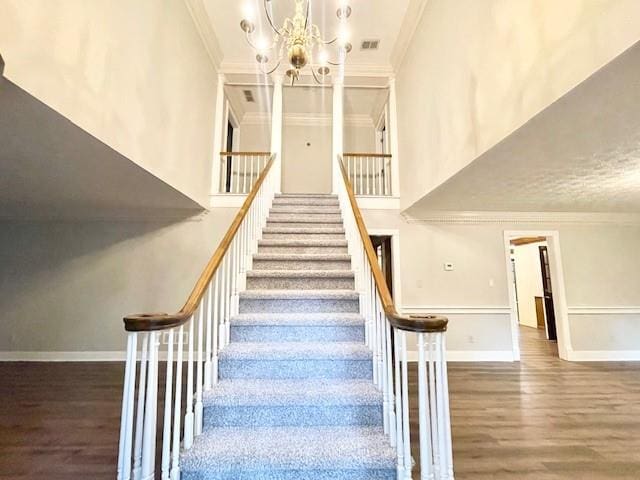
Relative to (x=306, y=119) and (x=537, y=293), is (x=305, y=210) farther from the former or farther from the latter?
(x=537, y=293)

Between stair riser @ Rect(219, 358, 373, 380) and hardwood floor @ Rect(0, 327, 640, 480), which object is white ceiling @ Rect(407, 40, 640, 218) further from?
hardwood floor @ Rect(0, 327, 640, 480)

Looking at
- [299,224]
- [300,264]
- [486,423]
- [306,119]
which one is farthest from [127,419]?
[306,119]

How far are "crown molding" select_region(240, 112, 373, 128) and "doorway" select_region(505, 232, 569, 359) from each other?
395 cm

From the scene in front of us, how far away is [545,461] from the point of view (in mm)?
Result: 2160

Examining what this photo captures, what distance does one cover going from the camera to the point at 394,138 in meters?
5.42

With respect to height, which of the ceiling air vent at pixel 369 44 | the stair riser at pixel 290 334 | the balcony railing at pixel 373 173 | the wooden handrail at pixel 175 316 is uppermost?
the ceiling air vent at pixel 369 44

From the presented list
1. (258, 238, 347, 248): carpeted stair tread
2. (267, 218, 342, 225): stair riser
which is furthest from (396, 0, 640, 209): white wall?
(258, 238, 347, 248): carpeted stair tread

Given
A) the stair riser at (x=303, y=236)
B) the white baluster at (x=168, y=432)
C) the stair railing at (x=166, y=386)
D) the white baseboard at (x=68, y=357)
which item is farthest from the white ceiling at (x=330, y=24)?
the white baseboard at (x=68, y=357)

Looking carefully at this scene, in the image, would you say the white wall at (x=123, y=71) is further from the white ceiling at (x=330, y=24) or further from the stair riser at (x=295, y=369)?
the stair riser at (x=295, y=369)

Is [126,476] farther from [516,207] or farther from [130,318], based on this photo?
[516,207]

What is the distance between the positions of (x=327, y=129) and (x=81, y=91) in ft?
18.7

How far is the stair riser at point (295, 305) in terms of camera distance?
288 cm

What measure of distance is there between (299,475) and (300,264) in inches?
82.7

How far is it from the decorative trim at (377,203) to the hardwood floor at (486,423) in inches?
102
